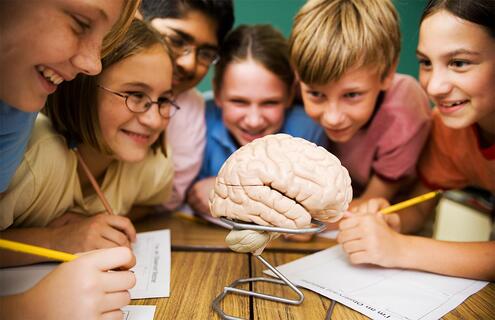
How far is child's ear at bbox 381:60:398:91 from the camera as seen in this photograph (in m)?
1.40

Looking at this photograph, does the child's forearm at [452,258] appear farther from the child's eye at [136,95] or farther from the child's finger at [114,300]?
the child's eye at [136,95]

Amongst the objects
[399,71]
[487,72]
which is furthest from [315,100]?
[487,72]

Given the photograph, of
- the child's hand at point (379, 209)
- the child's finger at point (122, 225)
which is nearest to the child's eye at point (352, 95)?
the child's hand at point (379, 209)

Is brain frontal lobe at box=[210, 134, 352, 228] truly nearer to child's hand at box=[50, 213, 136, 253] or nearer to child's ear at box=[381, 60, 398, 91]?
child's hand at box=[50, 213, 136, 253]

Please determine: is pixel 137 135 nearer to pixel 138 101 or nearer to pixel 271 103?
pixel 138 101

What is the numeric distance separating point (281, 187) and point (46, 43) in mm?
463

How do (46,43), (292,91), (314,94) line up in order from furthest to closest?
1. (292,91)
2. (314,94)
3. (46,43)

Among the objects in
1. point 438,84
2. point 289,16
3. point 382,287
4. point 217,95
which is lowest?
point 382,287

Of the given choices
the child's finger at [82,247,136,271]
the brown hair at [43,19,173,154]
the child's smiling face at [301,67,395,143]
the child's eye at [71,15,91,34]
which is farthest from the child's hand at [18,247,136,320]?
the child's smiling face at [301,67,395,143]

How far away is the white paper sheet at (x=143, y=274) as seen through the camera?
37.2 inches

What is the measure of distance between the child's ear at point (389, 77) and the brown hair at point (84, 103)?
0.74 metres

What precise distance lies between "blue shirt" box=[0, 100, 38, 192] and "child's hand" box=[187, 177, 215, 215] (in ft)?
2.20

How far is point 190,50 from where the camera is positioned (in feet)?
5.12

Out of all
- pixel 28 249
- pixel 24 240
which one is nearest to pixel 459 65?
pixel 28 249
